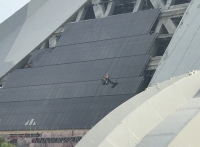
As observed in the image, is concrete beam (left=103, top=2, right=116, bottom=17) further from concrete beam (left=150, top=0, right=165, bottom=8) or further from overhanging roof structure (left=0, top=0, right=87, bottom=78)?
concrete beam (left=150, top=0, right=165, bottom=8)

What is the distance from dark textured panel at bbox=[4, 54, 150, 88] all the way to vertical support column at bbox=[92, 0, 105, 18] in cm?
879

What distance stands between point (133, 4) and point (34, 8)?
50.8 ft

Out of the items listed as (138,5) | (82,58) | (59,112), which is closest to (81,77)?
(82,58)

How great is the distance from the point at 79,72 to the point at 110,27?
6.58 m

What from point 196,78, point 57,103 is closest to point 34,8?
point 57,103

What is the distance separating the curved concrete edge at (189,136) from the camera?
15.0 metres

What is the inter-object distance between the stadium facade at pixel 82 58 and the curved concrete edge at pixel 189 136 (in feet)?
96.7

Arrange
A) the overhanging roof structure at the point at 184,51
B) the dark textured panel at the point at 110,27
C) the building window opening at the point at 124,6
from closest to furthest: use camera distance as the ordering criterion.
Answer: the overhanging roof structure at the point at 184,51, the dark textured panel at the point at 110,27, the building window opening at the point at 124,6

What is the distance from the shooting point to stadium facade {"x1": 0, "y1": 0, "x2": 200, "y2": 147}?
5097cm

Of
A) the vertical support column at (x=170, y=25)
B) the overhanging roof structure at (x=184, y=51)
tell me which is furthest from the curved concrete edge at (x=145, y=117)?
the vertical support column at (x=170, y=25)

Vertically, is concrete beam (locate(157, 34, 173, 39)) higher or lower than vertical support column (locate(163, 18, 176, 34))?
lower

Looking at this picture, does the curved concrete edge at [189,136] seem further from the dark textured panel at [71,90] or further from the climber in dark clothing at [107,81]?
the climber in dark clothing at [107,81]

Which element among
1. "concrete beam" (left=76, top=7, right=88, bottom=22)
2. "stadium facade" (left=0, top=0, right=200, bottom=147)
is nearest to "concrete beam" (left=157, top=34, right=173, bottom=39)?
"stadium facade" (left=0, top=0, right=200, bottom=147)

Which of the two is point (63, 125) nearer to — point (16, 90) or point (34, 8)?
point (16, 90)
